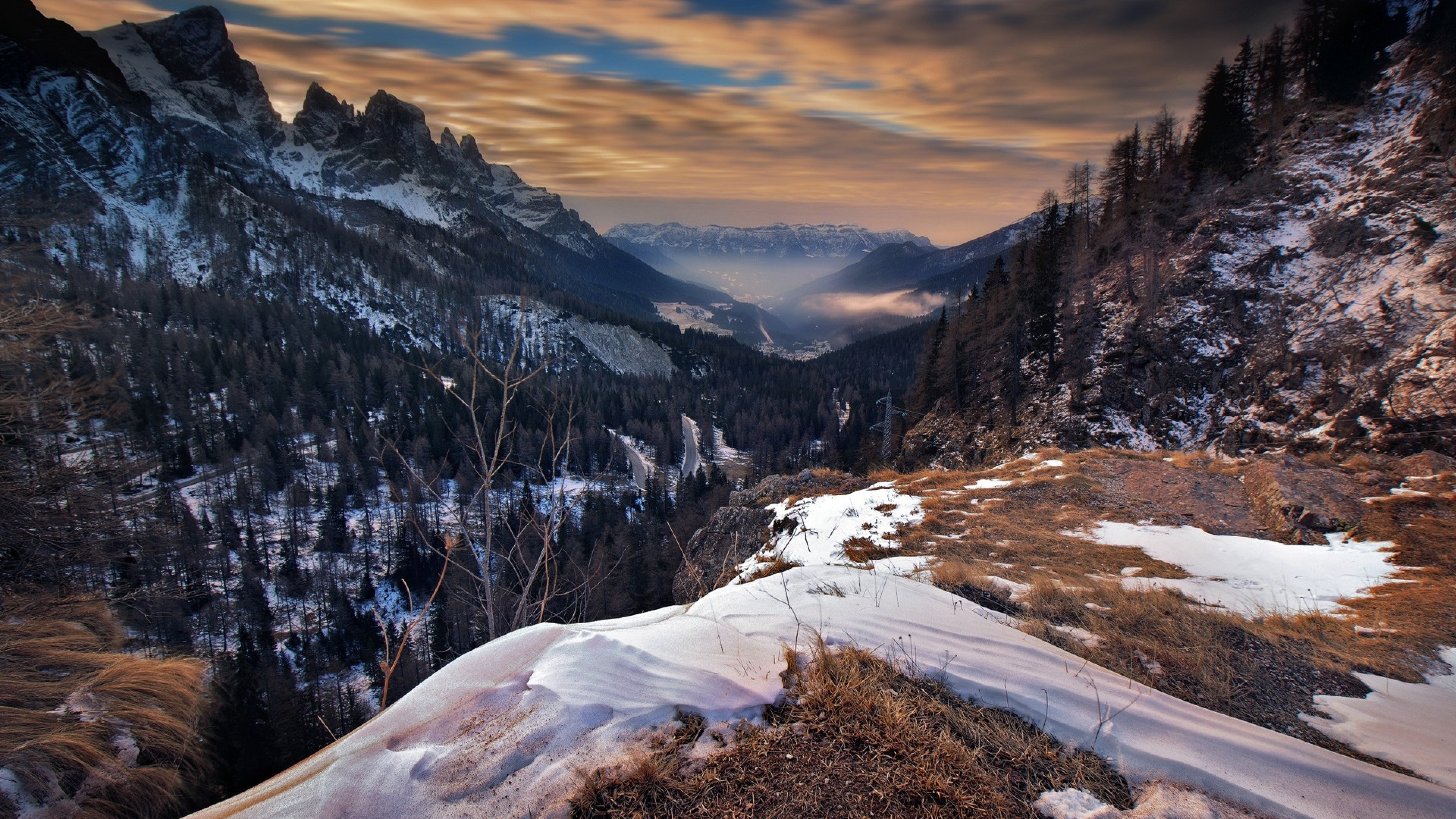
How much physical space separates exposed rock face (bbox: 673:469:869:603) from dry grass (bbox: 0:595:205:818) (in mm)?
8244

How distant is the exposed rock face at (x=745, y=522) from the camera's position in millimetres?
13656

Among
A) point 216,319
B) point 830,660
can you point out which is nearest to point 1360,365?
point 830,660

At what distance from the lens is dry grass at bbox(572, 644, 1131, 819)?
7.65ft

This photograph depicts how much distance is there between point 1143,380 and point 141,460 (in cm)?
3650

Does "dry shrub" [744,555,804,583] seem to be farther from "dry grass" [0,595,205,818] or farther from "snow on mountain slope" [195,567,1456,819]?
"dry grass" [0,595,205,818]

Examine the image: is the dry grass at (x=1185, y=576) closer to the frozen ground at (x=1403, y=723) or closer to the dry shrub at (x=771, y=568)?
the frozen ground at (x=1403, y=723)

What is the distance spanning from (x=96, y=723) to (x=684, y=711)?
202 inches

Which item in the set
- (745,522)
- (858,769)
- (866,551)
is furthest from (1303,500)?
(858,769)

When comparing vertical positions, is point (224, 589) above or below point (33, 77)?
below

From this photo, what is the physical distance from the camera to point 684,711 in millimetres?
2934

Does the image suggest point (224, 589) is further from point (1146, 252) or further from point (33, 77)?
point (33, 77)

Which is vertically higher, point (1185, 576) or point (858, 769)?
point (858, 769)

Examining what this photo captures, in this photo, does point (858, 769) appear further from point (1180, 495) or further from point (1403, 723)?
point (1180, 495)

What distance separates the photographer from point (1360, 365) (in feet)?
59.5
